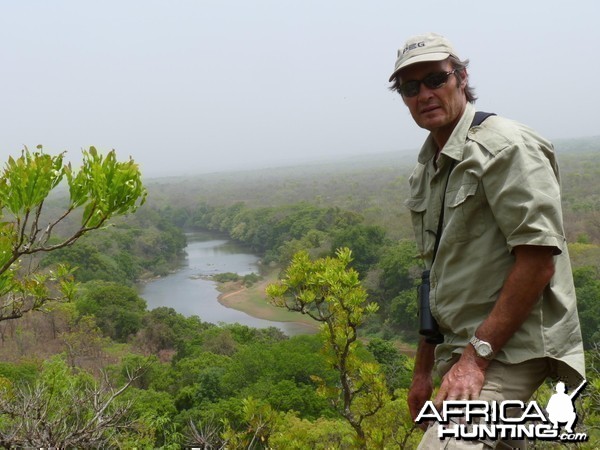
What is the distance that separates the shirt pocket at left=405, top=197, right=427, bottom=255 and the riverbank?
76.1ft

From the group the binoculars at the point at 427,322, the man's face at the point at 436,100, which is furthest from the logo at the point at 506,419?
the man's face at the point at 436,100

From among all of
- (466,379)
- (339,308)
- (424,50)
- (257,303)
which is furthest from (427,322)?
(257,303)

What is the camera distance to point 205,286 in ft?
120

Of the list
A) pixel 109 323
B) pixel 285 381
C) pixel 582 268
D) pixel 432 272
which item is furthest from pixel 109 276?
pixel 432 272

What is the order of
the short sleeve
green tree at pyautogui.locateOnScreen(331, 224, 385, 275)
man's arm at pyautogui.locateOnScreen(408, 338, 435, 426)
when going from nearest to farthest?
the short sleeve → man's arm at pyautogui.locateOnScreen(408, 338, 435, 426) → green tree at pyautogui.locateOnScreen(331, 224, 385, 275)

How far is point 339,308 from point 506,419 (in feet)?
6.67

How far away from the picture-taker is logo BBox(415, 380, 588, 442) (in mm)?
1361

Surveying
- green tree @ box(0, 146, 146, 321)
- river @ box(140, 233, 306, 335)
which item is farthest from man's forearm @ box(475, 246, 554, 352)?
river @ box(140, 233, 306, 335)

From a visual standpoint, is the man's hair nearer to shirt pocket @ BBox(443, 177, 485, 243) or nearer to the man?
the man

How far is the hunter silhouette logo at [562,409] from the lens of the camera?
4.77 feet

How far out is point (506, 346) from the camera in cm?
141

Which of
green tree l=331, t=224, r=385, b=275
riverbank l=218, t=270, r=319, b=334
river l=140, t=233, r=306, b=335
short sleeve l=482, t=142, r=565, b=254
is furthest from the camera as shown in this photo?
green tree l=331, t=224, r=385, b=275

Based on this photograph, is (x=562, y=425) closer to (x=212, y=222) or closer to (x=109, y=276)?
(x=109, y=276)

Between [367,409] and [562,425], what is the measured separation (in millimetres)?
2381
